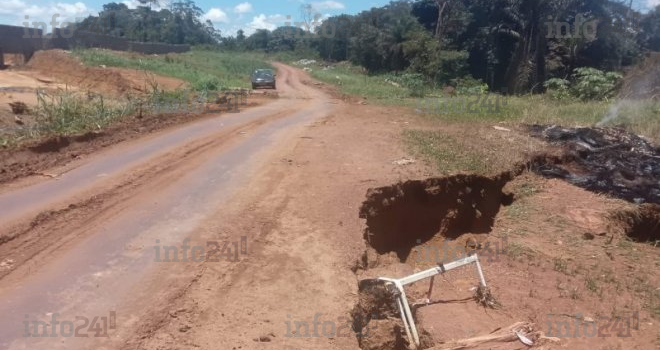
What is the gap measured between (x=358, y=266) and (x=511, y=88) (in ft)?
92.1

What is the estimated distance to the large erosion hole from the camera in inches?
326

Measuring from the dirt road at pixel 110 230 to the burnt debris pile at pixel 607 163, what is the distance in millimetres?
6226

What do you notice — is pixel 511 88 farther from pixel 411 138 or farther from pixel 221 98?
pixel 411 138

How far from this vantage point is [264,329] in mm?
4473

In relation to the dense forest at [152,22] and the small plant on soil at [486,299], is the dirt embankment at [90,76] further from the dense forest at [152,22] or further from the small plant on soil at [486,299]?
the dense forest at [152,22]

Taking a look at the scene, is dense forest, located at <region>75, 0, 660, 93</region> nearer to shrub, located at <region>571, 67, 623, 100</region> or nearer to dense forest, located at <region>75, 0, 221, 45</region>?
shrub, located at <region>571, 67, 623, 100</region>

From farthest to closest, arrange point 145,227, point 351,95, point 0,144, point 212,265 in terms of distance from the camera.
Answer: point 351,95, point 0,144, point 145,227, point 212,265

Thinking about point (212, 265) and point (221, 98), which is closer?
point (212, 265)

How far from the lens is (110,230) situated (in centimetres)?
614

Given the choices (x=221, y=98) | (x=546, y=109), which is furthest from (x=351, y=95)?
(x=546, y=109)

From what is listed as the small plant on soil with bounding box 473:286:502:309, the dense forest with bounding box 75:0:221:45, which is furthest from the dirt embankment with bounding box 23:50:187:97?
the dense forest with bounding box 75:0:221:45

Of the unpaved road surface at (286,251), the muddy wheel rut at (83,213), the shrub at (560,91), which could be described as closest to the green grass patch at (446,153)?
the unpaved road surface at (286,251)

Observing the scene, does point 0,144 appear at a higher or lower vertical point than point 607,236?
higher

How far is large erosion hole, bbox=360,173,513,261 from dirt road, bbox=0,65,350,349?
229 centimetres
